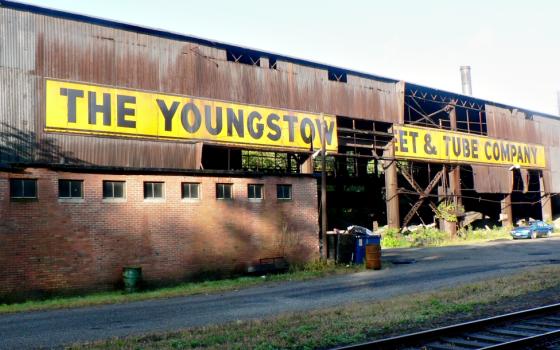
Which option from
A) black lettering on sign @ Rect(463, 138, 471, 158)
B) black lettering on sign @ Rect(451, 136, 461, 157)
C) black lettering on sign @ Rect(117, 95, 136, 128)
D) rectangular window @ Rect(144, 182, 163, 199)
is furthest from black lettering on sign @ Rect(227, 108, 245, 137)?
black lettering on sign @ Rect(463, 138, 471, 158)

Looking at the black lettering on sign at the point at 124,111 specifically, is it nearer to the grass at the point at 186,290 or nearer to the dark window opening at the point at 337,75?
the grass at the point at 186,290

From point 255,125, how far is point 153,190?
7.80 m

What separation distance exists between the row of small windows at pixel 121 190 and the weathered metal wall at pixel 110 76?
8.08 feet

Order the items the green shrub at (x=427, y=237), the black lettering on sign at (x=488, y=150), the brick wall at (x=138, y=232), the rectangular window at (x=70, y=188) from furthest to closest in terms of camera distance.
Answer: the black lettering on sign at (x=488, y=150) → the green shrub at (x=427, y=237) → the rectangular window at (x=70, y=188) → the brick wall at (x=138, y=232)

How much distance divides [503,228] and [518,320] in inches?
1399

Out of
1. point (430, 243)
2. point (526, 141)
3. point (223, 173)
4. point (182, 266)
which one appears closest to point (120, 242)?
point (182, 266)

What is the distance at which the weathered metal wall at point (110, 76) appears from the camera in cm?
1917

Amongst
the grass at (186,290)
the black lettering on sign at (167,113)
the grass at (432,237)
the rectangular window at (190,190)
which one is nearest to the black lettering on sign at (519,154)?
the grass at (432,237)

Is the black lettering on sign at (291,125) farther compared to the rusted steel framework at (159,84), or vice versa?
the black lettering on sign at (291,125)

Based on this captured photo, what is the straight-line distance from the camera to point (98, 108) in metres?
20.9

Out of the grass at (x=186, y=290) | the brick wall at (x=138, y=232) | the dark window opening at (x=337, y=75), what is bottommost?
the grass at (x=186, y=290)

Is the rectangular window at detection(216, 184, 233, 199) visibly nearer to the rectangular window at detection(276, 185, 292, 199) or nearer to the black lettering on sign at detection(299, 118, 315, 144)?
the rectangular window at detection(276, 185, 292, 199)

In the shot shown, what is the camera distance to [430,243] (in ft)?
115

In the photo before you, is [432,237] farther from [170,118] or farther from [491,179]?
[170,118]
